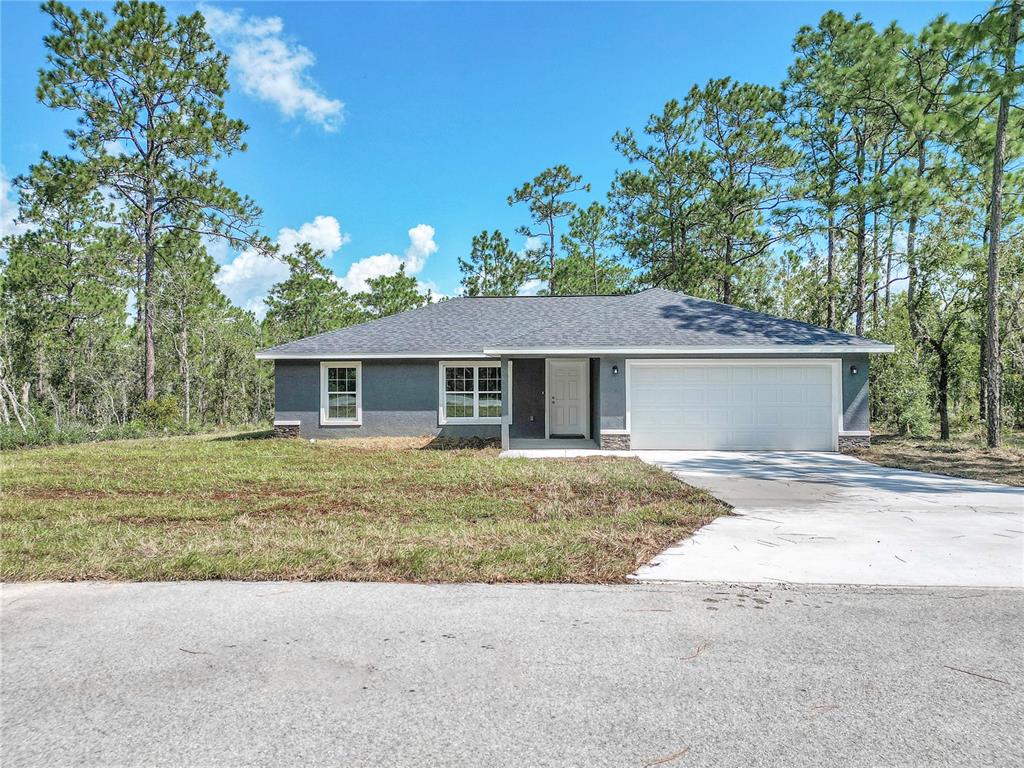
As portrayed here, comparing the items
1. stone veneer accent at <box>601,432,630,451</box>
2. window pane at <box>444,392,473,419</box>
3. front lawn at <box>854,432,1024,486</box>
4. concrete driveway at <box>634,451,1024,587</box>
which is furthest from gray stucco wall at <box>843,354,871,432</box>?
window pane at <box>444,392,473,419</box>

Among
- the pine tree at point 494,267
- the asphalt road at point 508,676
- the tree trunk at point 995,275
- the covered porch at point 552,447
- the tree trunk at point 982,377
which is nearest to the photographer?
the asphalt road at point 508,676

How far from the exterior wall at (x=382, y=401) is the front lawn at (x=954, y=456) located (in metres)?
8.92

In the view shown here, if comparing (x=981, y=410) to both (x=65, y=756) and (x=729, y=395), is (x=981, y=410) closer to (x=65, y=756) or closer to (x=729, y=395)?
(x=729, y=395)

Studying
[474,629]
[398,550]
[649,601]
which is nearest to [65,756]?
[474,629]

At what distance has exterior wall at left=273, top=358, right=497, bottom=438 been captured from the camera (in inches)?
595

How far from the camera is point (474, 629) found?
130 inches

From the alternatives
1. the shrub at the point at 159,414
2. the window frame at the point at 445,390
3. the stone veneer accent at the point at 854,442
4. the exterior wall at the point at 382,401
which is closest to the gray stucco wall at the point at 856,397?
the stone veneer accent at the point at 854,442

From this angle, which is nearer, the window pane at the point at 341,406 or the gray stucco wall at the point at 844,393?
the gray stucco wall at the point at 844,393

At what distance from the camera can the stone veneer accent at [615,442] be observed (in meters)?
13.0

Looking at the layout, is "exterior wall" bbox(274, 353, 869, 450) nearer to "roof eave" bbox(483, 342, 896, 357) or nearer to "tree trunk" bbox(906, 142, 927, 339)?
"roof eave" bbox(483, 342, 896, 357)

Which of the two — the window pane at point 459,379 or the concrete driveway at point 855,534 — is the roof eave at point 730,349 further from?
the concrete driveway at point 855,534

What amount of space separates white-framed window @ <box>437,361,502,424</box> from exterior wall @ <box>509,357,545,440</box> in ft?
1.75

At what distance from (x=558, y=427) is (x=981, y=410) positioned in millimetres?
15641

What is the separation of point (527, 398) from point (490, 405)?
41.8 inches
